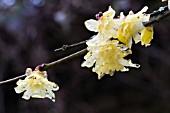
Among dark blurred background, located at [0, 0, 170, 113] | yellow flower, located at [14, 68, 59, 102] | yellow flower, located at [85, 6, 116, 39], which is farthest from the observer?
dark blurred background, located at [0, 0, 170, 113]

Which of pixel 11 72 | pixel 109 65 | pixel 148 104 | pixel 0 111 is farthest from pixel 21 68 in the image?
pixel 109 65

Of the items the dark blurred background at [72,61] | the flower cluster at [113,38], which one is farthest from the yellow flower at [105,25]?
the dark blurred background at [72,61]

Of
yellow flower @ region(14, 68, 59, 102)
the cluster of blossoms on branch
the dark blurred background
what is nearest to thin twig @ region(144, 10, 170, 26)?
the cluster of blossoms on branch

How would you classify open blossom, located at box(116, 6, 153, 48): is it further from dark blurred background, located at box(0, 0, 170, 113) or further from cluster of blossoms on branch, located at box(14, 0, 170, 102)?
dark blurred background, located at box(0, 0, 170, 113)

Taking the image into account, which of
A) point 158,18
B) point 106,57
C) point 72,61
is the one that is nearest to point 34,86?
point 106,57

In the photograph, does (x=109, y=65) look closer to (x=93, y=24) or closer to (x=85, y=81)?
(x=93, y=24)
